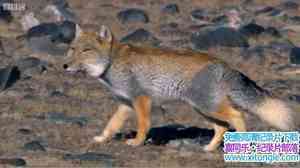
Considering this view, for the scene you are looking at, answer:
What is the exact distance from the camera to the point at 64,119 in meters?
17.5

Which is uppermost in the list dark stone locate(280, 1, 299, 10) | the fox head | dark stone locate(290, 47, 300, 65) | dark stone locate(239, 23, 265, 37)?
the fox head

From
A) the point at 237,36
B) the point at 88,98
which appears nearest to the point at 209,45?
the point at 237,36

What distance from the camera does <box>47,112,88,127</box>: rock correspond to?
56.9 ft

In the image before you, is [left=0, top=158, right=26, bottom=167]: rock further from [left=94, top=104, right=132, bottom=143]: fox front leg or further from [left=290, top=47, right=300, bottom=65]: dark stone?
[left=290, top=47, right=300, bottom=65]: dark stone

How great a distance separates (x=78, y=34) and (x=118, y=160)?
6.58 ft

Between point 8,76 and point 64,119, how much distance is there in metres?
2.79

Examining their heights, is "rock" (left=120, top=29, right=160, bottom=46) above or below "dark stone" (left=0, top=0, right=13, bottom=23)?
above

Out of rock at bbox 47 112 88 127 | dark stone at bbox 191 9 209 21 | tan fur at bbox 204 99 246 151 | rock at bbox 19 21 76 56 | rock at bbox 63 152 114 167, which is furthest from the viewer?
dark stone at bbox 191 9 209 21

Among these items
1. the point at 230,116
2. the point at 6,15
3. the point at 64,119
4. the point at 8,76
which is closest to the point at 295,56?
the point at 8,76

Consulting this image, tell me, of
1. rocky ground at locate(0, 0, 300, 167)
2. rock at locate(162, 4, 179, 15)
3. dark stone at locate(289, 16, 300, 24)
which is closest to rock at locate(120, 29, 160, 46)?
rocky ground at locate(0, 0, 300, 167)

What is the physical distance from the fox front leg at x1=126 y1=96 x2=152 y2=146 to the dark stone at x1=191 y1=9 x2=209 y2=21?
11.0 meters

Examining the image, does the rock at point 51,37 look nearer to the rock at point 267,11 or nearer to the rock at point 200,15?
the rock at point 200,15

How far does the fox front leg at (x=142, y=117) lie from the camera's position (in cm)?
1595

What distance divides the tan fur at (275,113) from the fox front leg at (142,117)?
4.62 feet
